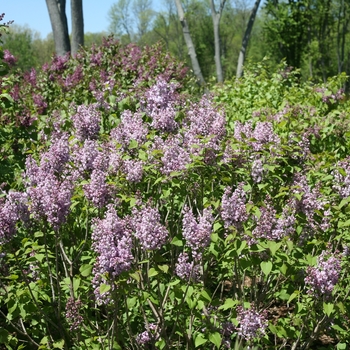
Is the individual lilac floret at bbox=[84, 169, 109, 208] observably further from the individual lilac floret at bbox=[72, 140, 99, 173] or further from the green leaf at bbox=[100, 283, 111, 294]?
the green leaf at bbox=[100, 283, 111, 294]

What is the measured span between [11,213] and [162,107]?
2024 millimetres

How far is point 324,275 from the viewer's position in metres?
3.06

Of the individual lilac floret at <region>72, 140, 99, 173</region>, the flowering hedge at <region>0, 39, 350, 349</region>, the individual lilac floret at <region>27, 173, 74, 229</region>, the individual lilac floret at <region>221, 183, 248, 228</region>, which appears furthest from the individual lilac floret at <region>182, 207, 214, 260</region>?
the individual lilac floret at <region>72, 140, 99, 173</region>

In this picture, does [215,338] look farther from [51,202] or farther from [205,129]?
[205,129]

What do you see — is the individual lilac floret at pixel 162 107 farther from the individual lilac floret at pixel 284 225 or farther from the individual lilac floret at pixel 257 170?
the individual lilac floret at pixel 284 225

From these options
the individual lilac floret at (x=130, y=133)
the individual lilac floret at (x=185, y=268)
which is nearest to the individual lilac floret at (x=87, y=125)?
the individual lilac floret at (x=130, y=133)

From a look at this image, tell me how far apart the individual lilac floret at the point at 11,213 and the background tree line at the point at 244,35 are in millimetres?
2199

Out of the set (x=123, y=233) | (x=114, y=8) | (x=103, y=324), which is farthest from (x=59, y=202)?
(x=114, y=8)

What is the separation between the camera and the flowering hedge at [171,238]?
3.15 m

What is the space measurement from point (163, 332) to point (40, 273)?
1.20m

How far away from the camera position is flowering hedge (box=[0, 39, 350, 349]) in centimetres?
315

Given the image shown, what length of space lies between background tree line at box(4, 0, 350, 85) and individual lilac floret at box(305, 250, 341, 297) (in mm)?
3599

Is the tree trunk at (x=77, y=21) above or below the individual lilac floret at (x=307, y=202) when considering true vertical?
above

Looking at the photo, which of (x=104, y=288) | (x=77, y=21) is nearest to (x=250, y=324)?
(x=104, y=288)
